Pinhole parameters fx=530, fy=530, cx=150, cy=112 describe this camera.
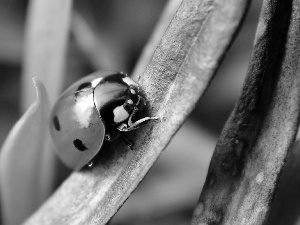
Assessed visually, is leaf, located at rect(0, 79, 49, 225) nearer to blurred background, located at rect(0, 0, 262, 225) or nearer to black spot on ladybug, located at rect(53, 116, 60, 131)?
black spot on ladybug, located at rect(53, 116, 60, 131)

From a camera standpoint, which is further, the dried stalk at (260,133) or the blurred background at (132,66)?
the blurred background at (132,66)

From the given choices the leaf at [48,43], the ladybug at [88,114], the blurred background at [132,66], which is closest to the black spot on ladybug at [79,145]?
the ladybug at [88,114]

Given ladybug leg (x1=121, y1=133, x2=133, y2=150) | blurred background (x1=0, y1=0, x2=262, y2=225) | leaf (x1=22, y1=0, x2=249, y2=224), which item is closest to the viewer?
leaf (x1=22, y1=0, x2=249, y2=224)

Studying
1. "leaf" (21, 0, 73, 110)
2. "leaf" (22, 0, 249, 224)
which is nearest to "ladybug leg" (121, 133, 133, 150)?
"leaf" (22, 0, 249, 224)

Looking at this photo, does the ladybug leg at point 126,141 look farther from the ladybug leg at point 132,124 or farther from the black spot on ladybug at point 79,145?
the black spot on ladybug at point 79,145

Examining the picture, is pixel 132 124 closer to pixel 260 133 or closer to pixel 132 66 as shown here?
pixel 260 133

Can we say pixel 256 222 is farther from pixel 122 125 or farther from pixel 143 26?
pixel 143 26
